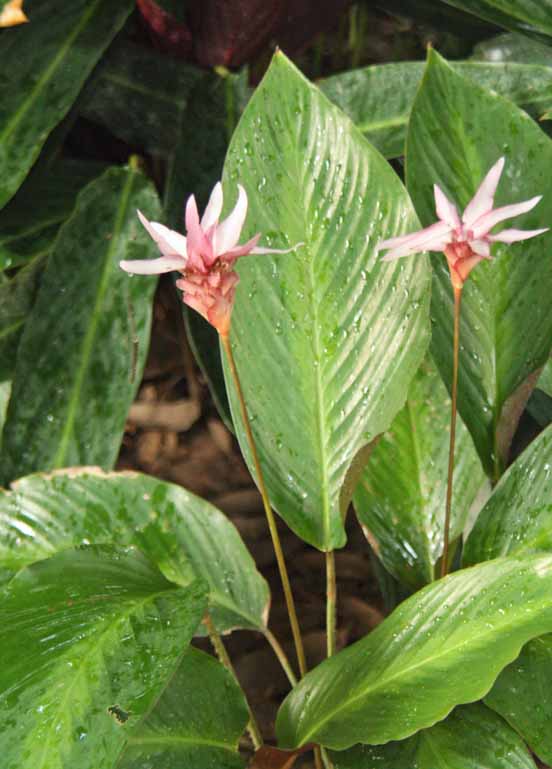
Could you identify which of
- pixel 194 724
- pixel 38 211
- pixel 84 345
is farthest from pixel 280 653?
pixel 38 211

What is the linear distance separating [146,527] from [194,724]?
0.19 meters

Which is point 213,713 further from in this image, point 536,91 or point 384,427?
point 536,91

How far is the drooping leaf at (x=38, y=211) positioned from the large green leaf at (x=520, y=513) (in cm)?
67

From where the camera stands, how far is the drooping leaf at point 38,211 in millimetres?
1265

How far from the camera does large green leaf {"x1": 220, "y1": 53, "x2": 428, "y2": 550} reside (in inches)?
35.4

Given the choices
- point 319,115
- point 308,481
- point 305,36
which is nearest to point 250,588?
point 308,481

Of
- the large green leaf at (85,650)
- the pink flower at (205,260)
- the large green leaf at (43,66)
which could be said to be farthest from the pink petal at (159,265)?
the large green leaf at (43,66)

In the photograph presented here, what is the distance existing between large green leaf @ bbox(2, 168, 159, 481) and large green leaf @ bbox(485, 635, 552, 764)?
1.71 feet

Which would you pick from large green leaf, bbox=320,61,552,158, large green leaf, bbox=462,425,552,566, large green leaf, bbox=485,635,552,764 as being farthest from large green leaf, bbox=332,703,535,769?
large green leaf, bbox=320,61,552,158

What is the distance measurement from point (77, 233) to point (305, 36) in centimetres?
46

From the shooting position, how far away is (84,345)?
118 centimetres

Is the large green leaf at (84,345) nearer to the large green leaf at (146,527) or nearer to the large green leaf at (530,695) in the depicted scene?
the large green leaf at (146,527)

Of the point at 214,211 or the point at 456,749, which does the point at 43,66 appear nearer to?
the point at 214,211

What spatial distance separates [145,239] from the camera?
119cm
